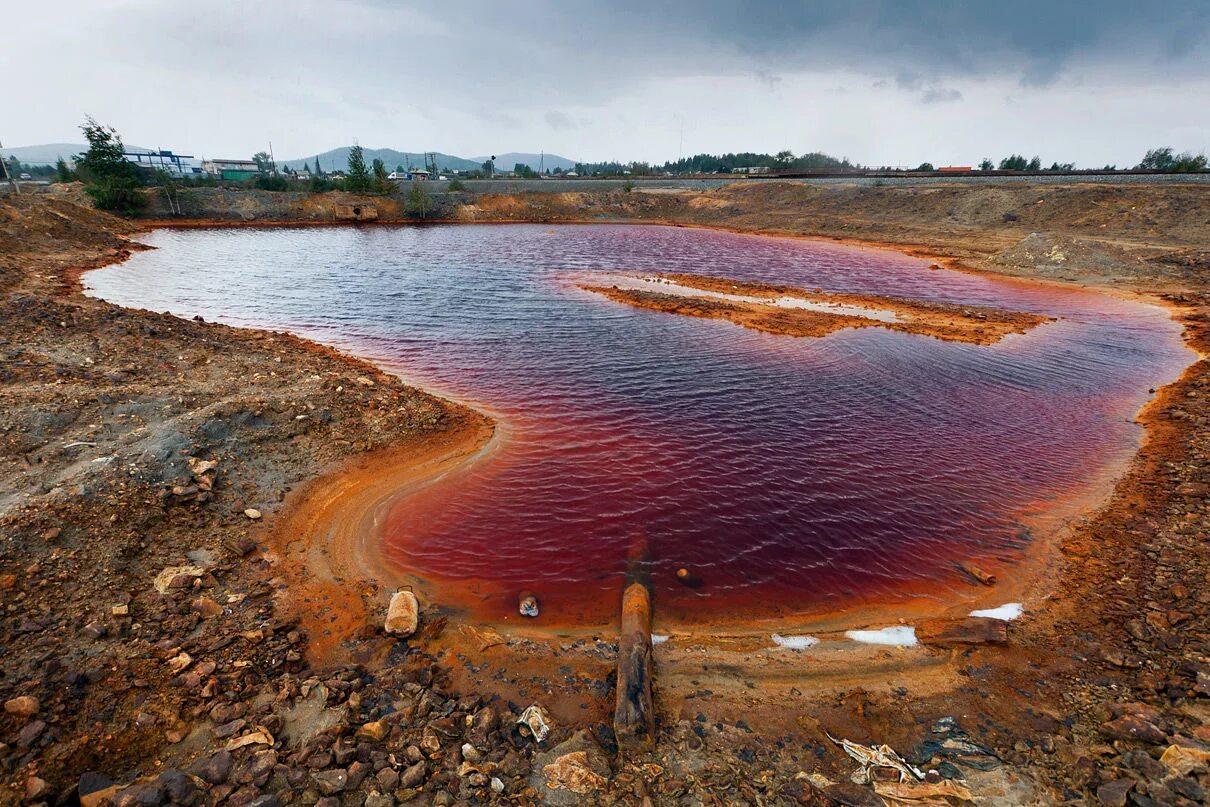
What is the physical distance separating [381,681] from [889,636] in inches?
330

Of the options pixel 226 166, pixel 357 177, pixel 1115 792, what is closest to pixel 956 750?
Answer: pixel 1115 792

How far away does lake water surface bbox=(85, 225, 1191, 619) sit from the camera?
10.7m

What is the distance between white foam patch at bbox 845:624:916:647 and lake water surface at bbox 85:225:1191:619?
0.85m

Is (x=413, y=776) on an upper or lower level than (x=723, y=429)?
upper

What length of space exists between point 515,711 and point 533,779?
1.09m

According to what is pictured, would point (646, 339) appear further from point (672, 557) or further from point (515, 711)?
point (515, 711)

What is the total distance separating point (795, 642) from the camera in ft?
28.9

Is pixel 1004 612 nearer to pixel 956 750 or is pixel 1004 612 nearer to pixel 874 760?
pixel 956 750

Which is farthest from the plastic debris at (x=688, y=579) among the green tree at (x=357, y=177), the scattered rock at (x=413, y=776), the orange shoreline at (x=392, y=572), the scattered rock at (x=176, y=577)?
the green tree at (x=357, y=177)

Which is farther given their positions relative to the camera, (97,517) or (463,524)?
(463,524)

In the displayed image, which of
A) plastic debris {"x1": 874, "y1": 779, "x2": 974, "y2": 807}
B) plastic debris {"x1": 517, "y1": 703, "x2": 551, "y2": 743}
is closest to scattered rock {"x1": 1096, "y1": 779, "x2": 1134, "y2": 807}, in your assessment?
plastic debris {"x1": 874, "y1": 779, "x2": 974, "y2": 807}

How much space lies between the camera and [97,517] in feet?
30.4

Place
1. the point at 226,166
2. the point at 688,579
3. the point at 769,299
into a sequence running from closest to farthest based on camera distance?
the point at 688,579, the point at 769,299, the point at 226,166

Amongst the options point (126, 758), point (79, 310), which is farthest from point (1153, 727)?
point (79, 310)
